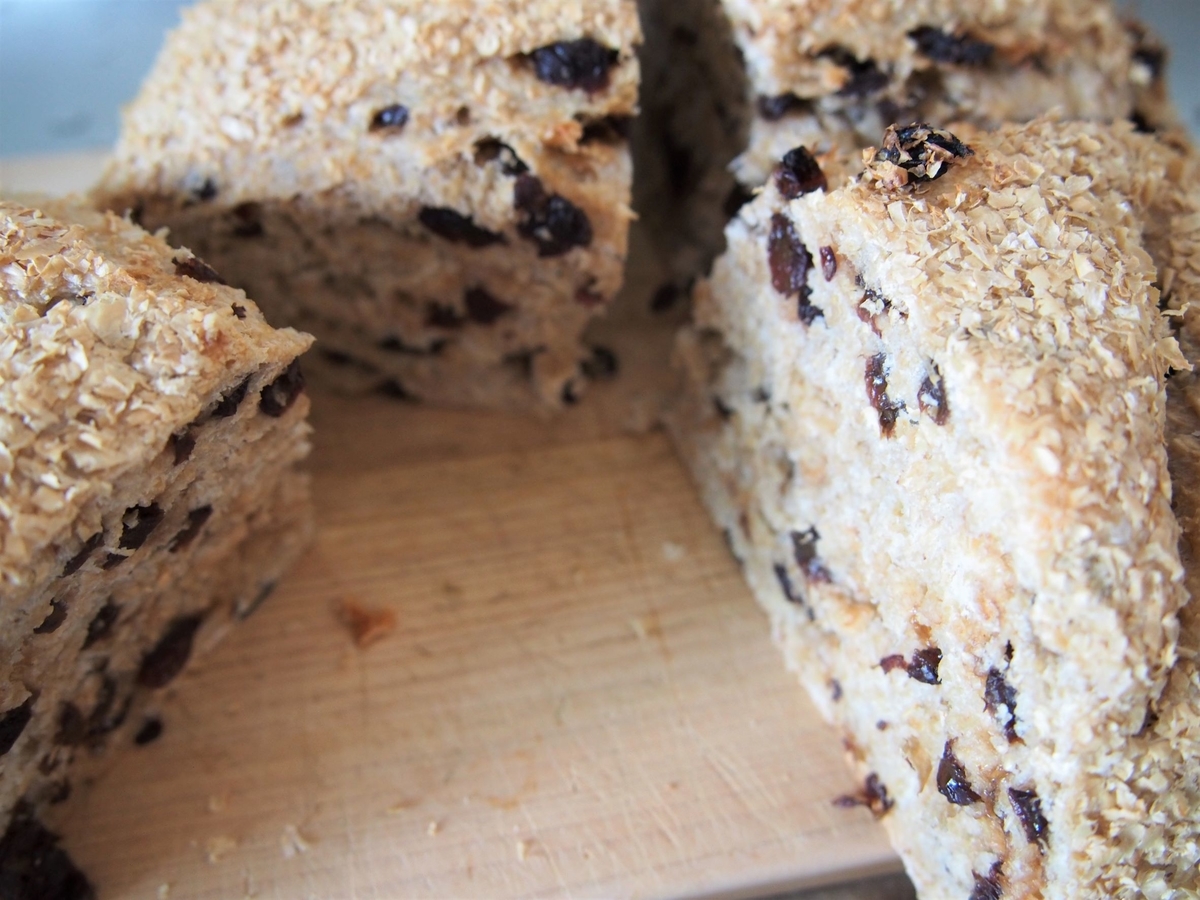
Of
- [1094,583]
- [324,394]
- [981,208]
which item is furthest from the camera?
[324,394]

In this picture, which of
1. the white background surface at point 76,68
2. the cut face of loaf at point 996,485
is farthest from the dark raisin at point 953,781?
the white background surface at point 76,68

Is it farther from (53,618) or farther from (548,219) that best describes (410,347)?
(53,618)

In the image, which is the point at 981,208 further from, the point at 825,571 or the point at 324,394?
the point at 324,394

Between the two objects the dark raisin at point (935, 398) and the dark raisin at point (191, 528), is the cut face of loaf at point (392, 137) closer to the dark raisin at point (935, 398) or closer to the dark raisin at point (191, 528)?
the dark raisin at point (191, 528)

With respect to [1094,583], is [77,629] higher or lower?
lower

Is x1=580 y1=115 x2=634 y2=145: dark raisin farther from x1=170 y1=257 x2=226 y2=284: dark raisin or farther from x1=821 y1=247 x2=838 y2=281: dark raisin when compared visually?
x1=170 y1=257 x2=226 y2=284: dark raisin

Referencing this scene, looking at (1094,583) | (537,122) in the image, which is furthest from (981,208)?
(537,122)
